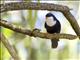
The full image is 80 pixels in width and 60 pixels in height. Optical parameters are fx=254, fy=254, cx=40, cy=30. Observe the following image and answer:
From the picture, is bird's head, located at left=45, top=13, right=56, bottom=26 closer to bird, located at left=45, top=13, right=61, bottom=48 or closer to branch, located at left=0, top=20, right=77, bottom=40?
bird, located at left=45, top=13, right=61, bottom=48

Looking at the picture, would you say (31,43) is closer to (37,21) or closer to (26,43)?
(26,43)

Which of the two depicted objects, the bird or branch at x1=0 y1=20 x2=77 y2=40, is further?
the bird

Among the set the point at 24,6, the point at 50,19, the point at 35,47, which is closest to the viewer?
the point at 24,6

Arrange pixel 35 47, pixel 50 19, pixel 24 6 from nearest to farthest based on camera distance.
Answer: pixel 24 6
pixel 50 19
pixel 35 47

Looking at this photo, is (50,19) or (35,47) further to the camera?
(35,47)

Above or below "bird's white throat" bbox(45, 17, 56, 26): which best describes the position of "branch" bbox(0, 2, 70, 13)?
above

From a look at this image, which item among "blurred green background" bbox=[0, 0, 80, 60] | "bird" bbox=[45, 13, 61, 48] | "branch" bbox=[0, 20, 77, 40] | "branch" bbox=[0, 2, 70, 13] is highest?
"branch" bbox=[0, 2, 70, 13]

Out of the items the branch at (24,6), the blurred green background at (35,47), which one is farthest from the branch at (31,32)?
the blurred green background at (35,47)

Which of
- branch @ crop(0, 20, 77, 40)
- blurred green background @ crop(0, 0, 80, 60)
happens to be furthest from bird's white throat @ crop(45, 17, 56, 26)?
blurred green background @ crop(0, 0, 80, 60)

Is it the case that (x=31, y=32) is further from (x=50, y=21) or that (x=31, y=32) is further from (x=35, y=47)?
(x=35, y=47)

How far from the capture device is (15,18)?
195 centimetres

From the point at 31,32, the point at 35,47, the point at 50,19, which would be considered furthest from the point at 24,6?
the point at 35,47

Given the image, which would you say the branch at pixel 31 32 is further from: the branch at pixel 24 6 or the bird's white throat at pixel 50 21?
the bird's white throat at pixel 50 21

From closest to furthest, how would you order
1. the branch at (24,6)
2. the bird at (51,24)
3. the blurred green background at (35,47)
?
the branch at (24,6) < the bird at (51,24) < the blurred green background at (35,47)
